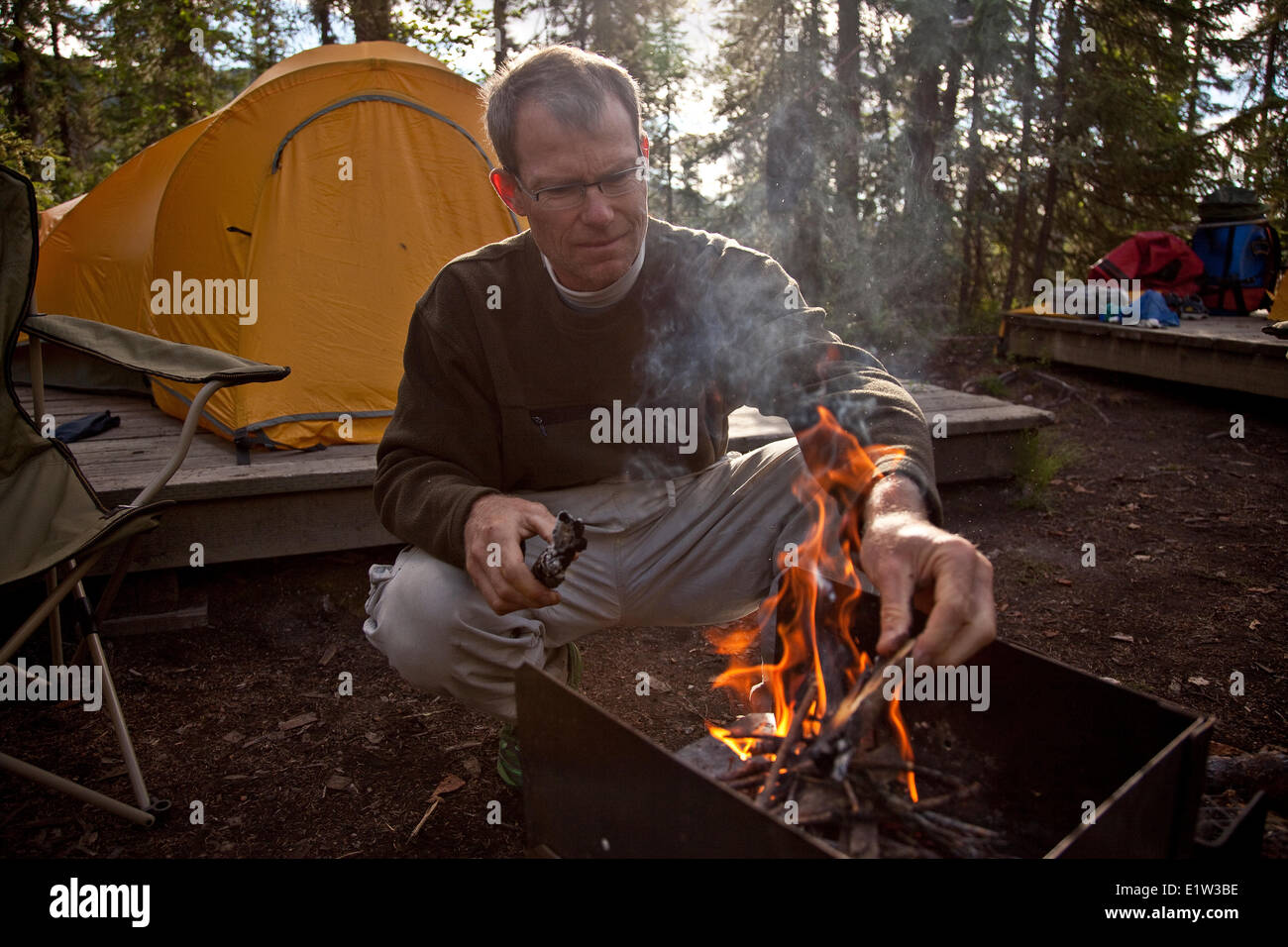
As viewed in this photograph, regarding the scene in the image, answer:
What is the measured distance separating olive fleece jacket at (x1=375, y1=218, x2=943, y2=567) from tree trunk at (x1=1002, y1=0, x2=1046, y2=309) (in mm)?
7634

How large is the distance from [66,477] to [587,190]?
183 cm

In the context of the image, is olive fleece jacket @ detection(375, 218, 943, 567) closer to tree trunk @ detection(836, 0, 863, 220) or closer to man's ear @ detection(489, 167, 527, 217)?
man's ear @ detection(489, 167, 527, 217)

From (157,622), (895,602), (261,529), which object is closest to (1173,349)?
(895,602)

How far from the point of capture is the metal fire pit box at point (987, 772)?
111cm

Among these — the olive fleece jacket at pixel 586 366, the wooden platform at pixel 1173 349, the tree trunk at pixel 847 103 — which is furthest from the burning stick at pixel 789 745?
the tree trunk at pixel 847 103

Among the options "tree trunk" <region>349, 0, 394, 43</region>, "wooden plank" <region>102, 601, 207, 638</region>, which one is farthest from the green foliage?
"tree trunk" <region>349, 0, 394, 43</region>

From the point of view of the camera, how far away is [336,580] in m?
3.48

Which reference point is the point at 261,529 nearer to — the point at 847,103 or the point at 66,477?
the point at 66,477

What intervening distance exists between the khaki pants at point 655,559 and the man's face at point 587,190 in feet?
1.98

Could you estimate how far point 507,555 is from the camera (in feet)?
5.24

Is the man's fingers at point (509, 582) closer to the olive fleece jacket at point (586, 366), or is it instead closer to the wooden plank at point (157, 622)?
the olive fleece jacket at point (586, 366)

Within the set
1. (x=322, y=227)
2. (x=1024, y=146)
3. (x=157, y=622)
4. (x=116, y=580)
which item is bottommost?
(x=157, y=622)

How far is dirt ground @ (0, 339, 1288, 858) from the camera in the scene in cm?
221

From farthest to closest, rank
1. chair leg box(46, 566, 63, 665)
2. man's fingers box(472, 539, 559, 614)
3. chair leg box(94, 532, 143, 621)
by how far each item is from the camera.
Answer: chair leg box(46, 566, 63, 665) → chair leg box(94, 532, 143, 621) → man's fingers box(472, 539, 559, 614)
